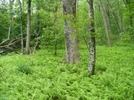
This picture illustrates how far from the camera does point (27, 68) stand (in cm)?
912

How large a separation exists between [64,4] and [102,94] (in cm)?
602

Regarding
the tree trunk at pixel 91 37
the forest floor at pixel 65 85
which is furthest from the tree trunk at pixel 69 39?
the tree trunk at pixel 91 37

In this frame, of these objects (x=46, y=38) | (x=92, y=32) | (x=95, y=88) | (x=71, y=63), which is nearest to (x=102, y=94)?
(x=95, y=88)

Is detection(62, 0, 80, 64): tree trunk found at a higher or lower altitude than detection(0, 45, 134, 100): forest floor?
higher

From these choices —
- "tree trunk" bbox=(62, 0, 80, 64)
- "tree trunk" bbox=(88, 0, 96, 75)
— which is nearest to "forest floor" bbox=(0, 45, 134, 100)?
"tree trunk" bbox=(88, 0, 96, 75)

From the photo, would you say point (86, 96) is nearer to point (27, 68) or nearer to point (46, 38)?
point (27, 68)

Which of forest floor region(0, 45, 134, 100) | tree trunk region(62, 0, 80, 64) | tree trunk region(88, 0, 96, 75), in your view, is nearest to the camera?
forest floor region(0, 45, 134, 100)

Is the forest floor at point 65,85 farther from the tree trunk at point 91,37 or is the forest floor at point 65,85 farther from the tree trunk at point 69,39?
the tree trunk at point 69,39

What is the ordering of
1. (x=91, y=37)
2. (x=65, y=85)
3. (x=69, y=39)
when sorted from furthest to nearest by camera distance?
(x=69, y=39) < (x=91, y=37) < (x=65, y=85)

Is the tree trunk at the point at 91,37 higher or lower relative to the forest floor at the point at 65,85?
higher

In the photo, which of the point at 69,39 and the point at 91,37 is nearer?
the point at 91,37

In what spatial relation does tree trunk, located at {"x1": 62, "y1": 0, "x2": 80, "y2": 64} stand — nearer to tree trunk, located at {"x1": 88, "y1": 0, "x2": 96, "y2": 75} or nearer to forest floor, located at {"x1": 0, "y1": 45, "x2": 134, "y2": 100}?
forest floor, located at {"x1": 0, "y1": 45, "x2": 134, "y2": 100}

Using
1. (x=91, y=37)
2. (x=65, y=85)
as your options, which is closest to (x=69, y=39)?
(x=91, y=37)

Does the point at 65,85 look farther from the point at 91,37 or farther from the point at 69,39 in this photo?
the point at 69,39
